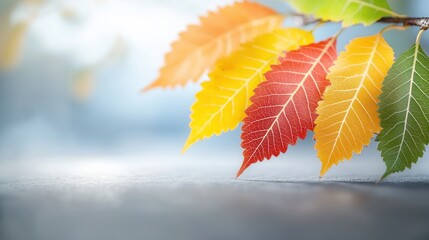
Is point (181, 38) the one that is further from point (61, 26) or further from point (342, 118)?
point (61, 26)

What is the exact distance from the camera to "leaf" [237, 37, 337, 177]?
10.1 inches

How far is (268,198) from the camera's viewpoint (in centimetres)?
23

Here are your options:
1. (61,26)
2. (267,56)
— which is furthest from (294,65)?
(61,26)

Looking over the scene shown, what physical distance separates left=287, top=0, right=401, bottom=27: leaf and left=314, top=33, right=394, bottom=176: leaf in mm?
15

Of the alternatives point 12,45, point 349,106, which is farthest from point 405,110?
point 12,45

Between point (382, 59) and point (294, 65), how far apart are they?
0.05 m

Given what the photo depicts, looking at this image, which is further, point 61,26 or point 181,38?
point 61,26

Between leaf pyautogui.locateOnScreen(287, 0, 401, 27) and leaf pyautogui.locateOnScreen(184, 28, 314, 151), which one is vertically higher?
leaf pyautogui.locateOnScreen(287, 0, 401, 27)

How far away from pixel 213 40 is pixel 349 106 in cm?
10

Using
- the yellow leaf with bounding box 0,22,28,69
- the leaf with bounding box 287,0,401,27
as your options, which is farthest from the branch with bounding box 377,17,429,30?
the yellow leaf with bounding box 0,22,28,69

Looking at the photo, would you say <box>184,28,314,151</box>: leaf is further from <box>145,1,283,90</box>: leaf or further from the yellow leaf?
the yellow leaf

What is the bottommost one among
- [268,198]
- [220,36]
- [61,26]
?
[268,198]

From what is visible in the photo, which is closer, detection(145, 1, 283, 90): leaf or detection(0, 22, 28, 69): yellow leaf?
detection(145, 1, 283, 90): leaf

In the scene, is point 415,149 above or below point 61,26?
below
